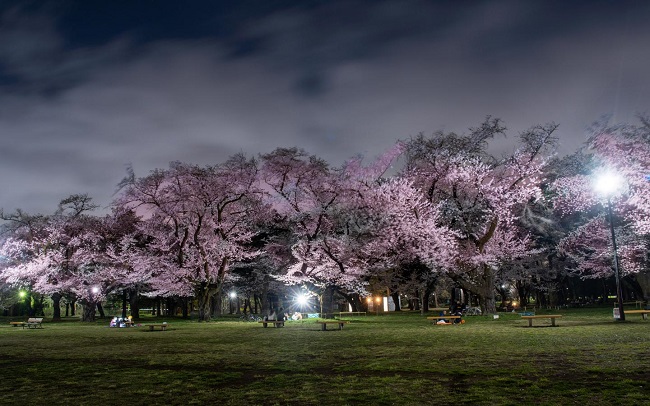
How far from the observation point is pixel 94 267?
5253 centimetres

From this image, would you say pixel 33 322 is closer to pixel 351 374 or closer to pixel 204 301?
pixel 204 301

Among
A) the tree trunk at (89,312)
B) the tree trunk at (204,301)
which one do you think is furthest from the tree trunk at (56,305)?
the tree trunk at (204,301)

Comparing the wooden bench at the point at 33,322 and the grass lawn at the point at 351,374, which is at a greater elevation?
the grass lawn at the point at 351,374

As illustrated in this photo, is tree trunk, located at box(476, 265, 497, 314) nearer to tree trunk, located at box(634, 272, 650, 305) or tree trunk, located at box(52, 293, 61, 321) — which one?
tree trunk, located at box(634, 272, 650, 305)

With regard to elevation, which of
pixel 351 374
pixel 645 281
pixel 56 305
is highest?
pixel 351 374

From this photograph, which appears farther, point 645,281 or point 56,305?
point 56,305

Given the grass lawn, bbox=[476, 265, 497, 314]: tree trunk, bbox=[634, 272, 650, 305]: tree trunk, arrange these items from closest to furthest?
the grass lawn
bbox=[476, 265, 497, 314]: tree trunk
bbox=[634, 272, 650, 305]: tree trunk

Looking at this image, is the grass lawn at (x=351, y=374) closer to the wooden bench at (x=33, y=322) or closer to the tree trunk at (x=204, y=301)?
the wooden bench at (x=33, y=322)

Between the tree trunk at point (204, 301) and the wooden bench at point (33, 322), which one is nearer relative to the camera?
the wooden bench at point (33, 322)

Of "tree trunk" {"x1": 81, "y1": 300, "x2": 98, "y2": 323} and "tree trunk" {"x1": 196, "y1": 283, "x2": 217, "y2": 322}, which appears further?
"tree trunk" {"x1": 81, "y1": 300, "x2": 98, "y2": 323}

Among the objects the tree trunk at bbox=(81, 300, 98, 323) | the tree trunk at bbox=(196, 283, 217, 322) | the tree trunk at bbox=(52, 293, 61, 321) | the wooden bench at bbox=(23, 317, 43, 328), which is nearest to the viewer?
the wooden bench at bbox=(23, 317, 43, 328)

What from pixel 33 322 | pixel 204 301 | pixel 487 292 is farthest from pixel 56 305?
pixel 487 292

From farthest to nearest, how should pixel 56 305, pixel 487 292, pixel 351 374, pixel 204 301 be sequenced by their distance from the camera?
pixel 56 305 → pixel 204 301 → pixel 487 292 → pixel 351 374

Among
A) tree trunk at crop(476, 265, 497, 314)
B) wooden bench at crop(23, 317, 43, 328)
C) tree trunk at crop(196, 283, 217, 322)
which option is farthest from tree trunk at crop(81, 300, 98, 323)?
tree trunk at crop(476, 265, 497, 314)
